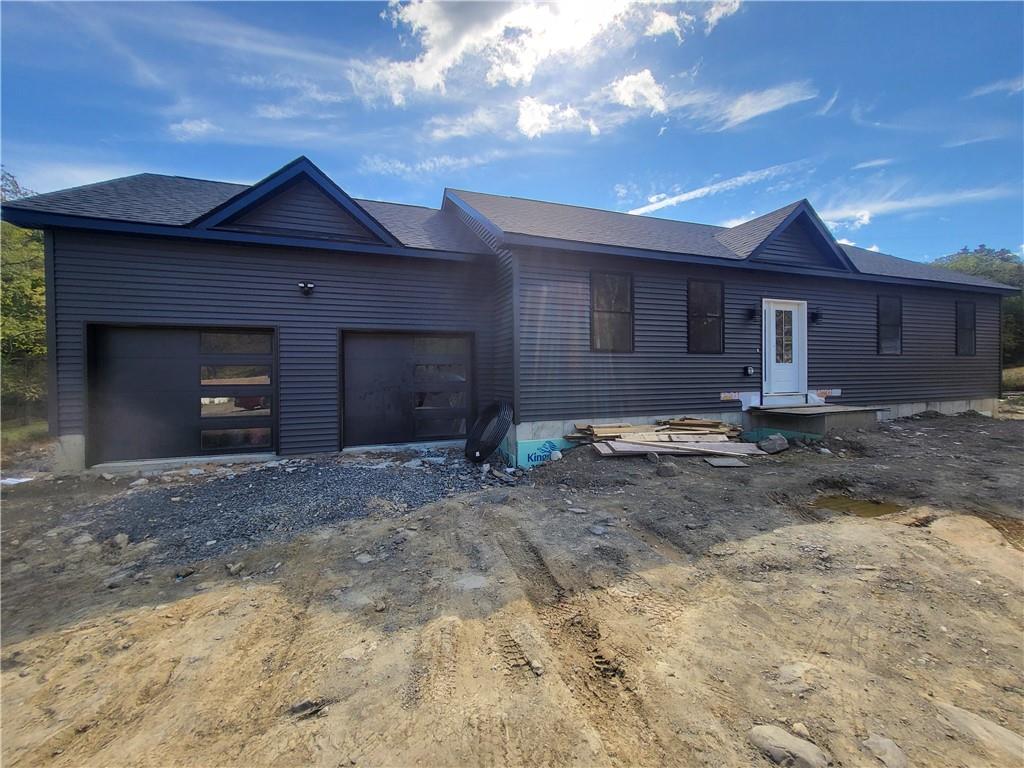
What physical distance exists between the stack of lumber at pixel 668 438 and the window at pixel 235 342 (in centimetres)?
514

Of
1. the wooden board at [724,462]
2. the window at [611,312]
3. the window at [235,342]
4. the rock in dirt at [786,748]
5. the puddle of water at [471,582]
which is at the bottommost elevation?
the puddle of water at [471,582]

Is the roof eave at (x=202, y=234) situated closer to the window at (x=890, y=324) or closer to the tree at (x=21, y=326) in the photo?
the tree at (x=21, y=326)

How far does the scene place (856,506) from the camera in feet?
14.1

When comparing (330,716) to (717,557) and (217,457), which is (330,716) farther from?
(217,457)

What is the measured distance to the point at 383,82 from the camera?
7.07 meters

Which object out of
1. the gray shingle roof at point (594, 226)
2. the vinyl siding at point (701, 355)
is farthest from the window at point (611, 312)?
the gray shingle roof at point (594, 226)

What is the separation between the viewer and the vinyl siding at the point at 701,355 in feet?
21.3

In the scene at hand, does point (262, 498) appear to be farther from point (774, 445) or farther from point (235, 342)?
point (774, 445)

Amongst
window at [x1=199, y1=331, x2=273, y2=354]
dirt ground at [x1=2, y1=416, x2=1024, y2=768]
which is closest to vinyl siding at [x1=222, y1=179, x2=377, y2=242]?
window at [x1=199, y1=331, x2=273, y2=354]

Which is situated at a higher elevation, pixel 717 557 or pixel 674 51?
pixel 674 51

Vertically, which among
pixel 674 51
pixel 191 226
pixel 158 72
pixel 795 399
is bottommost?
pixel 795 399

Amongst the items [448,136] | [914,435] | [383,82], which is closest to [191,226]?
[383,82]

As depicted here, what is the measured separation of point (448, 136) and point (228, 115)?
383 cm

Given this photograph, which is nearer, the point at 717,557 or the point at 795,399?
the point at 717,557
